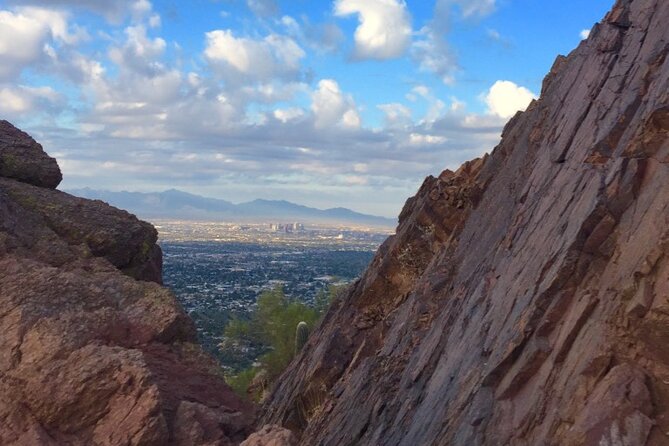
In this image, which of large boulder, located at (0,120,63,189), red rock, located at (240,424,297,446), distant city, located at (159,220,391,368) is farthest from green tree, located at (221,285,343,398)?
red rock, located at (240,424,297,446)

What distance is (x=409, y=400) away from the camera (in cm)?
1520

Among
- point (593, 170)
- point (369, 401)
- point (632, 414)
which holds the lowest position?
point (369, 401)

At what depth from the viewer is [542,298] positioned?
36.7ft

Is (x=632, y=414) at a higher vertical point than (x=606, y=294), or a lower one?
lower

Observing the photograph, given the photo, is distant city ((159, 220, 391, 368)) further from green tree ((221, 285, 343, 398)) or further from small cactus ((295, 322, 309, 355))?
small cactus ((295, 322, 309, 355))

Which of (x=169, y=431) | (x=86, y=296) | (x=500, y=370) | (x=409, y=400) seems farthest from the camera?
(x=409, y=400)

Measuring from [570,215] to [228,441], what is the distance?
288 inches

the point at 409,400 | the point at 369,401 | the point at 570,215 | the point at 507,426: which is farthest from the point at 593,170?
the point at 369,401

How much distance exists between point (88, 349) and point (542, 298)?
26.5 ft

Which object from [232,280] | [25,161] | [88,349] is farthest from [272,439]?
[232,280]

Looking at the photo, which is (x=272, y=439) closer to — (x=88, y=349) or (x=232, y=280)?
(x=88, y=349)

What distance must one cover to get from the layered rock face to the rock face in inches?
174

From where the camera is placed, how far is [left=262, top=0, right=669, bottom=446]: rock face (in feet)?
30.3

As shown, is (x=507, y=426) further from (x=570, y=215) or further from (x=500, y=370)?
(x=570, y=215)
